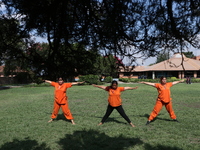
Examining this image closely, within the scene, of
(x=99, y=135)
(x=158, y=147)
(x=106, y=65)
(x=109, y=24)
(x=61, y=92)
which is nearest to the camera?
(x=109, y=24)

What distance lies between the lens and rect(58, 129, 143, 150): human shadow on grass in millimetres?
4613

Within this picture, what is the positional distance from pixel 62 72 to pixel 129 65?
3.11 feet

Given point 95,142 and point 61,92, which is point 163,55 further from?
point 61,92

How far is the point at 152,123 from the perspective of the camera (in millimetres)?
6805

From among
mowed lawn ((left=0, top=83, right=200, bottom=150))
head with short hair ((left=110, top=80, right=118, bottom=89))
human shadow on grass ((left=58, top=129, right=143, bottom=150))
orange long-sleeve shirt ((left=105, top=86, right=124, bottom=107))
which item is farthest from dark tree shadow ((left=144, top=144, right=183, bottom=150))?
head with short hair ((left=110, top=80, right=118, bottom=89))

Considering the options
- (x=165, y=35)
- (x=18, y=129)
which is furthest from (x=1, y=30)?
(x=18, y=129)

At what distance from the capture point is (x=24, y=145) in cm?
474

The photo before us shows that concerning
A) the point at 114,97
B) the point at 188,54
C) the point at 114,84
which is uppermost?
the point at 188,54

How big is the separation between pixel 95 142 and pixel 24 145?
1.60 m

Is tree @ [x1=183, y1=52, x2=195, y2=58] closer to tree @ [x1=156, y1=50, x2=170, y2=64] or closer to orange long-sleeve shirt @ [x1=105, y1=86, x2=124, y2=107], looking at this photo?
tree @ [x1=156, y1=50, x2=170, y2=64]

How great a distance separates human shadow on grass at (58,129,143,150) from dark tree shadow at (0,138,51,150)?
17.7 inches

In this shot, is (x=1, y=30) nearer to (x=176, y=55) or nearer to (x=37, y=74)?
(x=37, y=74)

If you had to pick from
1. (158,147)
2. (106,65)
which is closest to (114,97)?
(158,147)

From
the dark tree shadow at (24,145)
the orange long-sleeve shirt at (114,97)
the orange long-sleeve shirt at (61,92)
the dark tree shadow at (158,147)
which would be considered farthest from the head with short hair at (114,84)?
the dark tree shadow at (24,145)
